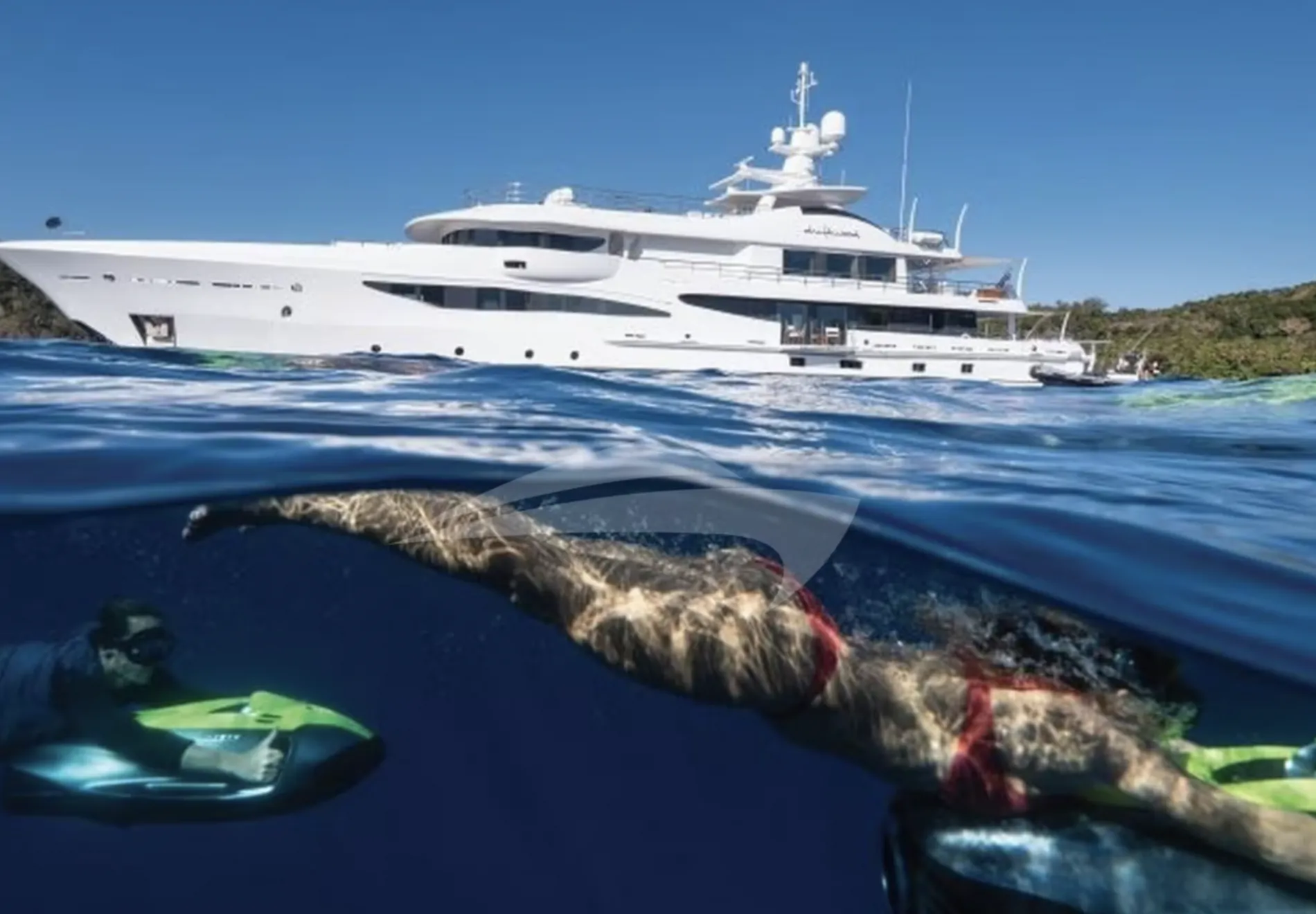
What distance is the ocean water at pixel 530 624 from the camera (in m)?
4.39

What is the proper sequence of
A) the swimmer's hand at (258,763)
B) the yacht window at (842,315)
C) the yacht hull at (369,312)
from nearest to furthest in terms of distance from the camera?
the swimmer's hand at (258,763) < the yacht hull at (369,312) < the yacht window at (842,315)

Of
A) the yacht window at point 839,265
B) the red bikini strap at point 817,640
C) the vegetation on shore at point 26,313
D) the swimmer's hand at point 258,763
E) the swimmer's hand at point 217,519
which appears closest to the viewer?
the red bikini strap at point 817,640

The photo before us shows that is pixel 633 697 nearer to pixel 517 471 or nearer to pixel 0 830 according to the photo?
pixel 517 471

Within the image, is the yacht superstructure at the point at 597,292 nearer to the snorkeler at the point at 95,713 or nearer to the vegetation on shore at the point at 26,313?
the vegetation on shore at the point at 26,313

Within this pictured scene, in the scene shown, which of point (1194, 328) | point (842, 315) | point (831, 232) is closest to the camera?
point (842, 315)

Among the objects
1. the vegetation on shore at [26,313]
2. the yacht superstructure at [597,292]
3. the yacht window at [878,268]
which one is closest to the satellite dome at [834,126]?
the yacht superstructure at [597,292]

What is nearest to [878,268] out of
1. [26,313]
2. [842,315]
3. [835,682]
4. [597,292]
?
[842,315]

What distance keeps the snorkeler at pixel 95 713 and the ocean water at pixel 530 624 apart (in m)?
0.48

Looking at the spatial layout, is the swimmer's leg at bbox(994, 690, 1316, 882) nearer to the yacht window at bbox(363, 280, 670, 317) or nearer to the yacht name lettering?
the yacht window at bbox(363, 280, 670, 317)

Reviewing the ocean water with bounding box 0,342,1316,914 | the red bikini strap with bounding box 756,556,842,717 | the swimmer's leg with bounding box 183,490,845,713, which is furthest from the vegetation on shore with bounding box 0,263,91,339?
the red bikini strap with bounding box 756,556,842,717

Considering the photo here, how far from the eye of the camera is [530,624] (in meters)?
4.74

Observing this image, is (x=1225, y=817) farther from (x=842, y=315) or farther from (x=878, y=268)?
(x=878, y=268)

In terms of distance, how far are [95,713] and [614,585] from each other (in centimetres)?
206

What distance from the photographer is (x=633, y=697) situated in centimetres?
483
